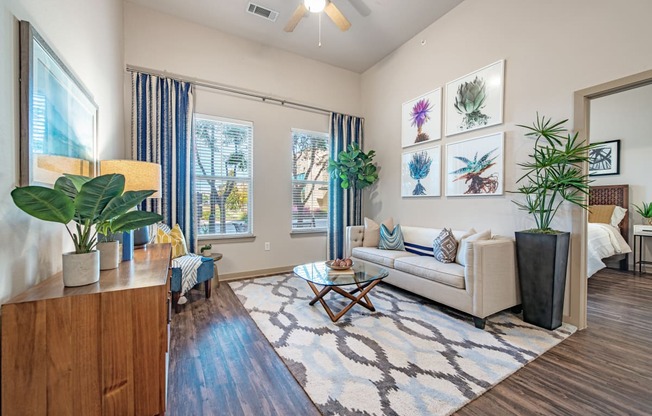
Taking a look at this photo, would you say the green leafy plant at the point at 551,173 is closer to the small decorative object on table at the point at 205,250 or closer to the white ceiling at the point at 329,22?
the white ceiling at the point at 329,22

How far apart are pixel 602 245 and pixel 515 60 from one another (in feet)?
10.2

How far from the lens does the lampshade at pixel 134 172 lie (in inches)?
79.0

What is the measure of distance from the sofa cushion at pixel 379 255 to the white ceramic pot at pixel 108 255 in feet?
9.02

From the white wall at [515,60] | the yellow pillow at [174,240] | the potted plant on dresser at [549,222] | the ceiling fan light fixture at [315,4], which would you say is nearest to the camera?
the white wall at [515,60]

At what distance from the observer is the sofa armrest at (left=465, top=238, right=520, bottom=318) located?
7.73 ft

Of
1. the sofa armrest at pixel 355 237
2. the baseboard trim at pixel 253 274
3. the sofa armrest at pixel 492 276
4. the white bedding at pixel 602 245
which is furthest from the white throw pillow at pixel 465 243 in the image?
the baseboard trim at pixel 253 274

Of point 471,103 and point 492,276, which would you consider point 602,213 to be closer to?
point 471,103

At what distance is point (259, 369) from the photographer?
5.90 feet

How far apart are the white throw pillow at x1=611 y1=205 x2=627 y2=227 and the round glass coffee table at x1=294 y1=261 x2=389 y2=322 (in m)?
4.70

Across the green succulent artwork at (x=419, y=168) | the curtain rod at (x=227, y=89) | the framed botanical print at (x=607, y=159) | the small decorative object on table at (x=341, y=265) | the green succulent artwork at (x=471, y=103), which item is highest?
the curtain rod at (x=227, y=89)

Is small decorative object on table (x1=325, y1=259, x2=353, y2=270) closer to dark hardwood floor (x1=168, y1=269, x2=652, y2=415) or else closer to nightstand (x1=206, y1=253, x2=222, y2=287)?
dark hardwood floor (x1=168, y1=269, x2=652, y2=415)

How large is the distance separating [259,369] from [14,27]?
2.13m

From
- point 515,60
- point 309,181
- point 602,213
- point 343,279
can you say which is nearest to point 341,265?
point 343,279

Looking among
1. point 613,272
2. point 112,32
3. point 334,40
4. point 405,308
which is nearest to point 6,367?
point 405,308
